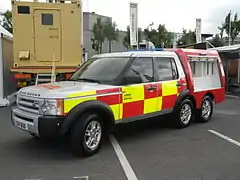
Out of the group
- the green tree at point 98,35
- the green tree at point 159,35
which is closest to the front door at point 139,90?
the green tree at point 159,35

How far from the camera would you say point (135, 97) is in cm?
612

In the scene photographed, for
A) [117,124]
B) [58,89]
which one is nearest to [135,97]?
[117,124]

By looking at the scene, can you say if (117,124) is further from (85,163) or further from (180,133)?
(180,133)

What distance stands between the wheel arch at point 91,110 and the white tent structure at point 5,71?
647 centimetres

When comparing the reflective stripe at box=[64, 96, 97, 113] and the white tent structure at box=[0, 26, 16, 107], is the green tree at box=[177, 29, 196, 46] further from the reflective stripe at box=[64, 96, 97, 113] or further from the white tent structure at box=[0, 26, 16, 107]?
the reflective stripe at box=[64, 96, 97, 113]

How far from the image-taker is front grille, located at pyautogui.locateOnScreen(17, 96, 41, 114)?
16.9 feet

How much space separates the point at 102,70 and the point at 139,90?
2.75 ft

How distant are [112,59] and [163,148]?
2.07 m

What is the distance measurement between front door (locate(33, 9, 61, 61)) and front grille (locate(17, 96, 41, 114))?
511 centimetres

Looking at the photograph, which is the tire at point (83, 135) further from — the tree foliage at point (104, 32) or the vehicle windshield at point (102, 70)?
the tree foliage at point (104, 32)

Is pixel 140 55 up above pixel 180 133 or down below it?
above

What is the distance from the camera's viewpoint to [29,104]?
5.32 metres

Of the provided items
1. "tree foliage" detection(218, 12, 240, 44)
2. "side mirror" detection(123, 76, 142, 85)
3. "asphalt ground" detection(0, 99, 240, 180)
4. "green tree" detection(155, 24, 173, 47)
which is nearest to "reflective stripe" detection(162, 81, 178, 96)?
"asphalt ground" detection(0, 99, 240, 180)

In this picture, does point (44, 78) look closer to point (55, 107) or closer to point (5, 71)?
point (5, 71)
